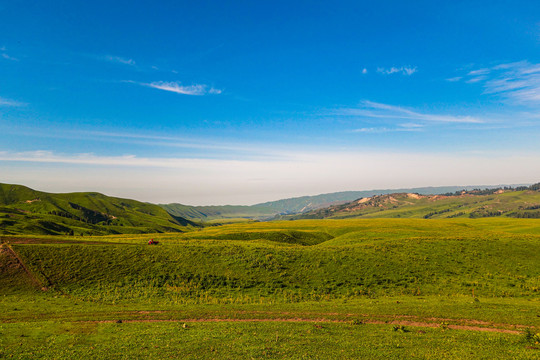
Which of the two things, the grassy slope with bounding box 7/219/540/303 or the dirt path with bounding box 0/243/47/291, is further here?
the dirt path with bounding box 0/243/47/291

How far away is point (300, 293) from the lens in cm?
3822

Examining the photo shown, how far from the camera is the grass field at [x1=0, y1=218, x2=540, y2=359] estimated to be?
20.7 m

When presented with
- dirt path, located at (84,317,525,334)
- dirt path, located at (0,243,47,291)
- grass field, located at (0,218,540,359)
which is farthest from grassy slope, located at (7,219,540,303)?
dirt path, located at (84,317,525,334)

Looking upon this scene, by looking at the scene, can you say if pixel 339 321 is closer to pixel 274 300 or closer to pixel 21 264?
pixel 274 300

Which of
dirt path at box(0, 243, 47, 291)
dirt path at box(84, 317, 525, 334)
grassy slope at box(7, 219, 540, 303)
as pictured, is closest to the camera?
dirt path at box(84, 317, 525, 334)

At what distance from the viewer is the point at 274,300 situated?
35.8 meters

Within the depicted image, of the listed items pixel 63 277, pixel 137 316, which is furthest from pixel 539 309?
pixel 63 277

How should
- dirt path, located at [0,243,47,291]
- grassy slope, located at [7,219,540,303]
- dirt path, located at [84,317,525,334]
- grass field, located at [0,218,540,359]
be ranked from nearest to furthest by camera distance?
grass field, located at [0,218,540,359]
dirt path, located at [84,317,525,334]
grassy slope, located at [7,219,540,303]
dirt path, located at [0,243,47,291]

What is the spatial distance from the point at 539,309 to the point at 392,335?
727 inches

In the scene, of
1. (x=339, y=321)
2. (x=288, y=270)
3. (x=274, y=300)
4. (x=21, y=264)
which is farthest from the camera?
(x=288, y=270)

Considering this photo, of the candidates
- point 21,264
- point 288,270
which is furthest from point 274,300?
point 21,264

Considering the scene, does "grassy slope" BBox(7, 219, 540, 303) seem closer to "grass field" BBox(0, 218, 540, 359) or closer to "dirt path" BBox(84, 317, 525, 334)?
"grass field" BBox(0, 218, 540, 359)

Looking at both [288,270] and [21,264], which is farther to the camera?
[288,270]

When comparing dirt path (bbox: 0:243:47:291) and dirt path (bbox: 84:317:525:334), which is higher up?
dirt path (bbox: 0:243:47:291)
